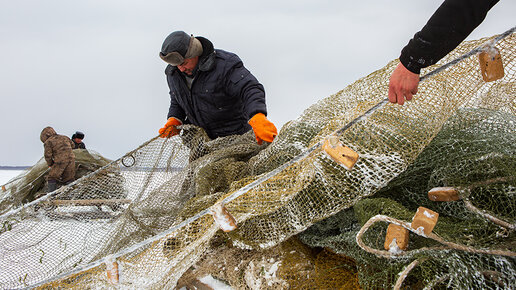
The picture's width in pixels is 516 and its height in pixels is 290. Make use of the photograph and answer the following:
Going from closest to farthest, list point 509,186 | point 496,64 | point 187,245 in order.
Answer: point 509,186
point 496,64
point 187,245

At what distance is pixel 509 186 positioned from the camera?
134 centimetres

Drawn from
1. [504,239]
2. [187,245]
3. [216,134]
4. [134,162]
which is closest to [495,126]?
[504,239]

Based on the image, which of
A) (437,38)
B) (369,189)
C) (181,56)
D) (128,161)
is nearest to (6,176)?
(128,161)

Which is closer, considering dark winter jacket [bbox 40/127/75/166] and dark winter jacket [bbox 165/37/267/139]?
dark winter jacket [bbox 165/37/267/139]

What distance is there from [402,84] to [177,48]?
1.94 meters

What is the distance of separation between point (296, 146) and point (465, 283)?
1.02m

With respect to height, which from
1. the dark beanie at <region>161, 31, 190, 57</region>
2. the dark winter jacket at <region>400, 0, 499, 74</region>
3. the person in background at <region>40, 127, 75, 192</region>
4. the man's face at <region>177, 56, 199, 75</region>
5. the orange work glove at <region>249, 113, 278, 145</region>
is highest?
the dark beanie at <region>161, 31, 190, 57</region>

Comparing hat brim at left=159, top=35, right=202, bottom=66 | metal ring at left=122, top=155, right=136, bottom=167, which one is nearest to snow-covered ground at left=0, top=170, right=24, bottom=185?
metal ring at left=122, top=155, right=136, bottom=167

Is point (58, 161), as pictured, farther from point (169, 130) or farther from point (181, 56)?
point (181, 56)

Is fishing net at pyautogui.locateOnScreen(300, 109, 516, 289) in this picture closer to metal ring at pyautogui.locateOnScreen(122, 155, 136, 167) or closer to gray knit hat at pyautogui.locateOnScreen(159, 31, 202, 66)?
gray knit hat at pyautogui.locateOnScreen(159, 31, 202, 66)

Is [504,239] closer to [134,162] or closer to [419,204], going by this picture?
[419,204]

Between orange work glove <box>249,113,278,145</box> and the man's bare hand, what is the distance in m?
1.17

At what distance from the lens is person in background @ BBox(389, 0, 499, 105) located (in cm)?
128

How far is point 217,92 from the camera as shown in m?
3.17
